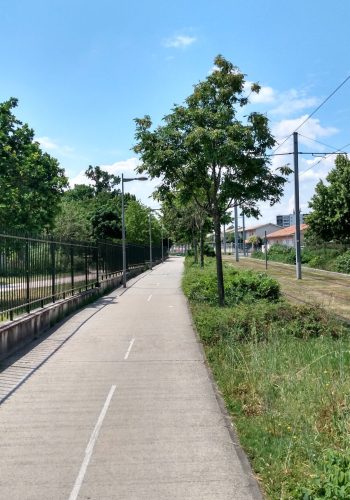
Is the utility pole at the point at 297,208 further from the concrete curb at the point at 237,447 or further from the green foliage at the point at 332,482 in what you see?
the green foliage at the point at 332,482

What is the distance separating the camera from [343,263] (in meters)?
36.8

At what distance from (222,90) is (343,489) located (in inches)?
541

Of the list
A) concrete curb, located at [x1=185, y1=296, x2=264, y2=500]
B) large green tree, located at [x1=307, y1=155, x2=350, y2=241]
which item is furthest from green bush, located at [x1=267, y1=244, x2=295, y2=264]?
concrete curb, located at [x1=185, y1=296, x2=264, y2=500]

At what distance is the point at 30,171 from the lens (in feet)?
81.6

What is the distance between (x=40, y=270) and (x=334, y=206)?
96.1 feet

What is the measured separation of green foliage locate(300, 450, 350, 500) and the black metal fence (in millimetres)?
8238

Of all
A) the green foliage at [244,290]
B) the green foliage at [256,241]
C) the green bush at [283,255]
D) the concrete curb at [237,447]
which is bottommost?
the concrete curb at [237,447]

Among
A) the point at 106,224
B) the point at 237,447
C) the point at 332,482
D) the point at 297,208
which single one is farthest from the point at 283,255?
the point at 332,482

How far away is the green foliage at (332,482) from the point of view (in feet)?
12.8

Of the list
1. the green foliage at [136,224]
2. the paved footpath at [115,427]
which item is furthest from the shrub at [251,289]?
the green foliage at [136,224]

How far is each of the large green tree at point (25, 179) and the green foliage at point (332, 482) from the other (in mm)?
19488

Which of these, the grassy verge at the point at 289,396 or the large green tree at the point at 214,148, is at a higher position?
the large green tree at the point at 214,148

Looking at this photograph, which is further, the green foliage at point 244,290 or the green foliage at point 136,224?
the green foliage at point 136,224

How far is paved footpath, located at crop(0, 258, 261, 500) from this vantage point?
4.86 m
